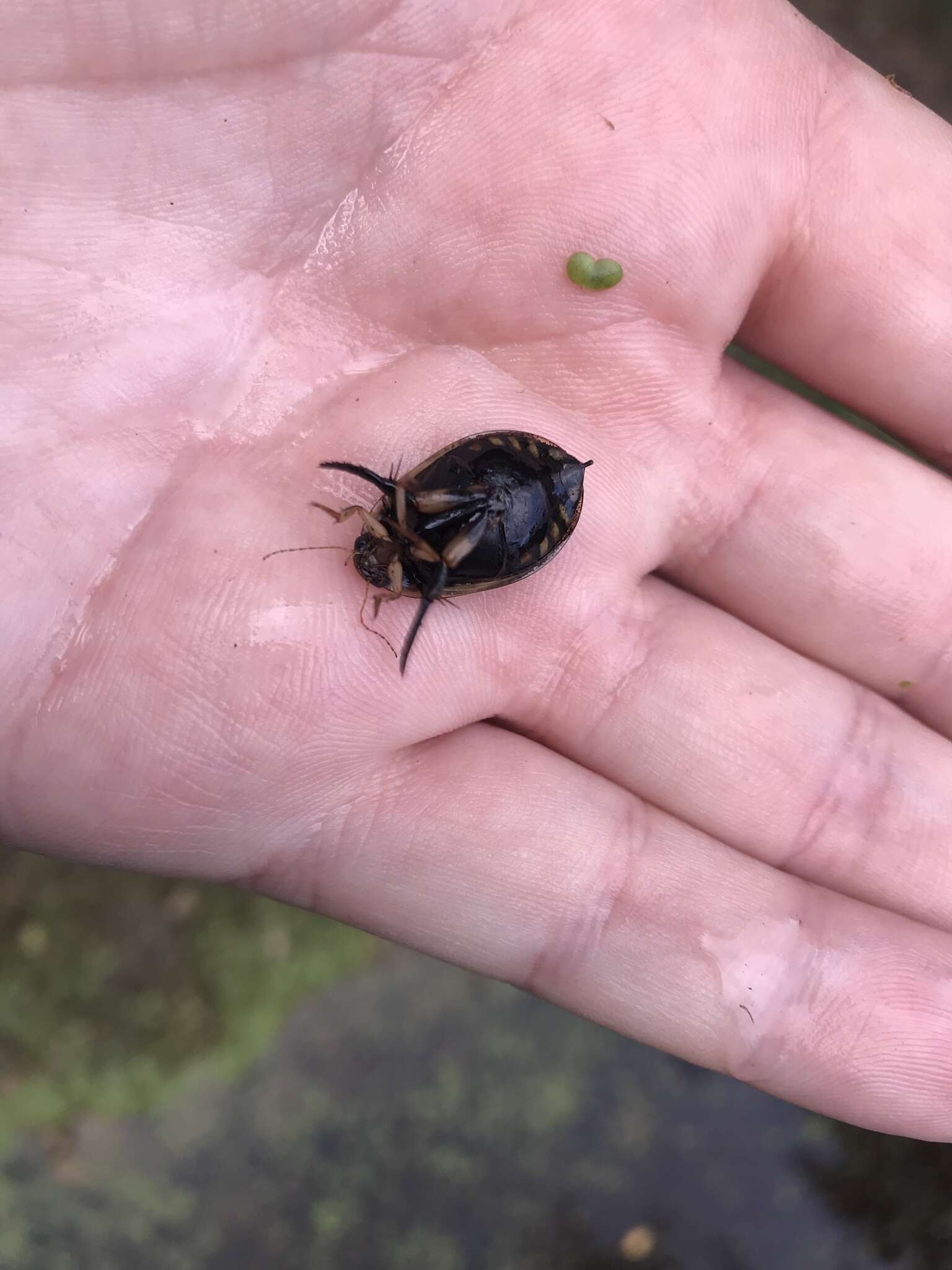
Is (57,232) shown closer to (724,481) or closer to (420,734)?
(420,734)

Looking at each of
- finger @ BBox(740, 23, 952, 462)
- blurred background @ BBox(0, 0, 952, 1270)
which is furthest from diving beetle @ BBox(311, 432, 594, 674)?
blurred background @ BBox(0, 0, 952, 1270)

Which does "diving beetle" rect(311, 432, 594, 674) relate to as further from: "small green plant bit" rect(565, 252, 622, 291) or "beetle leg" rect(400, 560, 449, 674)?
"small green plant bit" rect(565, 252, 622, 291)

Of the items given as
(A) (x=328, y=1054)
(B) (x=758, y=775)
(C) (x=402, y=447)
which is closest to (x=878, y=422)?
(B) (x=758, y=775)

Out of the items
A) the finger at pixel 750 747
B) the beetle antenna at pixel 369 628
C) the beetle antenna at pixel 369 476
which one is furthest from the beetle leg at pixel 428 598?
the finger at pixel 750 747

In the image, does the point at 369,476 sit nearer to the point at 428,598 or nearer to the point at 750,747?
the point at 428,598

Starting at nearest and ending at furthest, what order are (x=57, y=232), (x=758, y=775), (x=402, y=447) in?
(x=57, y=232) < (x=402, y=447) < (x=758, y=775)

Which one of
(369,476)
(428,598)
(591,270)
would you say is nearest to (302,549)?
(369,476)
